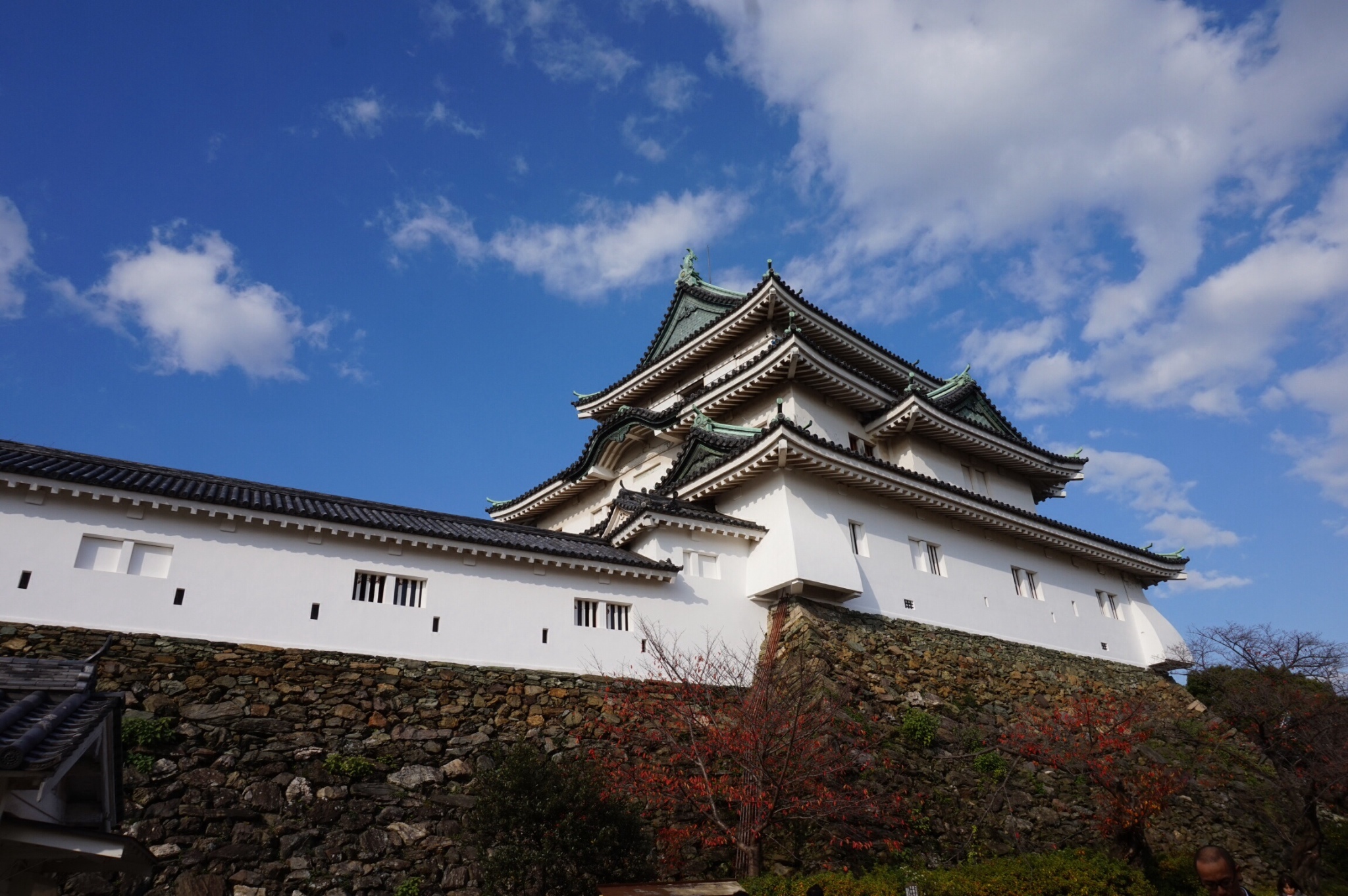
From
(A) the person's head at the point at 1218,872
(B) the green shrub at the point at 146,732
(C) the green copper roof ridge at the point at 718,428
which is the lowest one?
(A) the person's head at the point at 1218,872

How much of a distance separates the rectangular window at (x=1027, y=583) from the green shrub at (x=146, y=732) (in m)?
18.5

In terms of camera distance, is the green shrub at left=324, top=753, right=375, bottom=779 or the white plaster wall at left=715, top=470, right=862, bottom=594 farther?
the white plaster wall at left=715, top=470, right=862, bottom=594

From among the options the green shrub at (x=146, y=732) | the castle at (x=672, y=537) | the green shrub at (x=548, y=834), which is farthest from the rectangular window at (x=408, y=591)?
the green shrub at (x=548, y=834)

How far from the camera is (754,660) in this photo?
1700 centimetres

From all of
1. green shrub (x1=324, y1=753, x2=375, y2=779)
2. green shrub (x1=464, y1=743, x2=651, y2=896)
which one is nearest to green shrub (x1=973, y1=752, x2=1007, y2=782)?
green shrub (x1=464, y1=743, x2=651, y2=896)

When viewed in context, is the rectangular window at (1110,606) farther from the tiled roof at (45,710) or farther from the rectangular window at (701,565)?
the tiled roof at (45,710)

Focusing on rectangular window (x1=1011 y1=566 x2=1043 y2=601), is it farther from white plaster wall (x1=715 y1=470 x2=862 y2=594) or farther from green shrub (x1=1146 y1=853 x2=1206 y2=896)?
green shrub (x1=1146 y1=853 x2=1206 y2=896)

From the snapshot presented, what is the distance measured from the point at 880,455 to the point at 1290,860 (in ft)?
40.3

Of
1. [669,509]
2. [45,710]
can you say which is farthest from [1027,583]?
[45,710]

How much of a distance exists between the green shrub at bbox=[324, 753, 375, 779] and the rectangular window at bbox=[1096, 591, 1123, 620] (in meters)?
20.3

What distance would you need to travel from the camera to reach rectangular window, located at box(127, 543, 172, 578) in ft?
40.3

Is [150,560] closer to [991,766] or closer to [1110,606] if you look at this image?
[991,766]

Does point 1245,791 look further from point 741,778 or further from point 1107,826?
point 741,778

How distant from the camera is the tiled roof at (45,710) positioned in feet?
14.2
